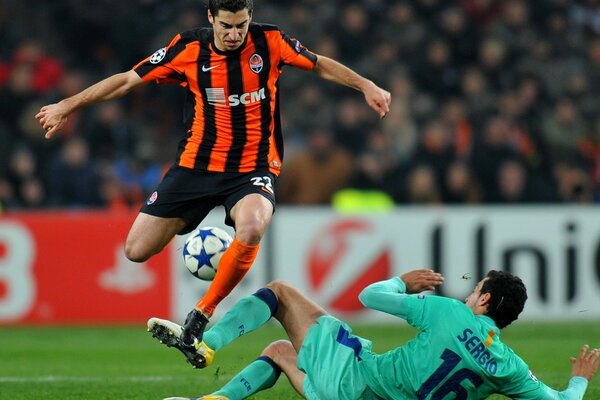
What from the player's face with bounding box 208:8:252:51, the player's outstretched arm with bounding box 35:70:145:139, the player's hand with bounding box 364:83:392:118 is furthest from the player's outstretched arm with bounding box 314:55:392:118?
the player's outstretched arm with bounding box 35:70:145:139

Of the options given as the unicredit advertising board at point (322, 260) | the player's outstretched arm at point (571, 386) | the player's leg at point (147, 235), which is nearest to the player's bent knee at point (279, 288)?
the player's leg at point (147, 235)

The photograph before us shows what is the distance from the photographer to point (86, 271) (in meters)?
11.7

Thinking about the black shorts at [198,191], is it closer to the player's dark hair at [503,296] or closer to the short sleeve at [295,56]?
the short sleeve at [295,56]

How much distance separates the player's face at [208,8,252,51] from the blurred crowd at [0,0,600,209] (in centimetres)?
576

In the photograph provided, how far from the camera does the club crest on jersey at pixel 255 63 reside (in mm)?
7094

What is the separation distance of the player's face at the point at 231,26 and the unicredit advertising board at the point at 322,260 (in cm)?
483

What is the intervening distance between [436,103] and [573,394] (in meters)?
8.63

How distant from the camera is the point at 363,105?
13648 millimetres

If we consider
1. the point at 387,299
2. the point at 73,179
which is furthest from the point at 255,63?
the point at 73,179

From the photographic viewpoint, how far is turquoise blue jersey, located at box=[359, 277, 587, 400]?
538 cm

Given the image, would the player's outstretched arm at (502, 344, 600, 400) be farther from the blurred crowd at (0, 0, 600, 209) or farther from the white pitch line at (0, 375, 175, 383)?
the blurred crowd at (0, 0, 600, 209)

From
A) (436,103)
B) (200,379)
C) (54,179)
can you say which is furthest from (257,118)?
(436,103)

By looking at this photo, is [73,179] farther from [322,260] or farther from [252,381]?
[252,381]

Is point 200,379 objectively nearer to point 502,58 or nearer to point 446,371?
point 446,371
